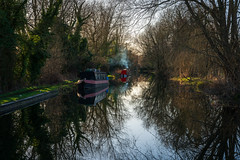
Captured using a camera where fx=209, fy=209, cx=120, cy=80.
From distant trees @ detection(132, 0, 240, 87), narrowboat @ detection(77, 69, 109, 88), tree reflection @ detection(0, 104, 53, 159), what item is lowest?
tree reflection @ detection(0, 104, 53, 159)

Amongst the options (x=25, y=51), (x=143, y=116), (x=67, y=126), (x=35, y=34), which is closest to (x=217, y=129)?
(x=143, y=116)

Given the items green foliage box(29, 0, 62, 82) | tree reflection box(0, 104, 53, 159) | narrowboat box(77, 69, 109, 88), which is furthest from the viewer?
narrowboat box(77, 69, 109, 88)

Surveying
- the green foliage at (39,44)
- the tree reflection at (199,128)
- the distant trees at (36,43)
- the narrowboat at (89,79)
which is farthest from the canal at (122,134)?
the narrowboat at (89,79)

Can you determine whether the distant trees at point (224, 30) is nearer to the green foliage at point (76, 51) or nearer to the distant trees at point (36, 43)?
the distant trees at point (36, 43)

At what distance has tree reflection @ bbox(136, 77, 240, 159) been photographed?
18.0 feet

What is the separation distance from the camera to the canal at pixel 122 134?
5.41 metres

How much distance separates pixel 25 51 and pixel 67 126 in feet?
29.1

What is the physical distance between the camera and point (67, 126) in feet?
25.4

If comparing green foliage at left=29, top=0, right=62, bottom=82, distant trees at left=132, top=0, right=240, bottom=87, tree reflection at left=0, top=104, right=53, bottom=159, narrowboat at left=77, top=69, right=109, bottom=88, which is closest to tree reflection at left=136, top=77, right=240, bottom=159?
distant trees at left=132, top=0, right=240, bottom=87

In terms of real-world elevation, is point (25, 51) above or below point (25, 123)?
above

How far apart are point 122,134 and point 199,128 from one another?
269 cm

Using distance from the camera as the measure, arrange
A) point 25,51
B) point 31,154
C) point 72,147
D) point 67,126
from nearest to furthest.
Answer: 1. point 31,154
2. point 72,147
3. point 67,126
4. point 25,51

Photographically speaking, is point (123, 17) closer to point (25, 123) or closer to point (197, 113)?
point (197, 113)

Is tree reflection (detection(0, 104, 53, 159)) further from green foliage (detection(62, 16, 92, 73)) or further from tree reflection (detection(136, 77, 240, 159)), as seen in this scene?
green foliage (detection(62, 16, 92, 73))
